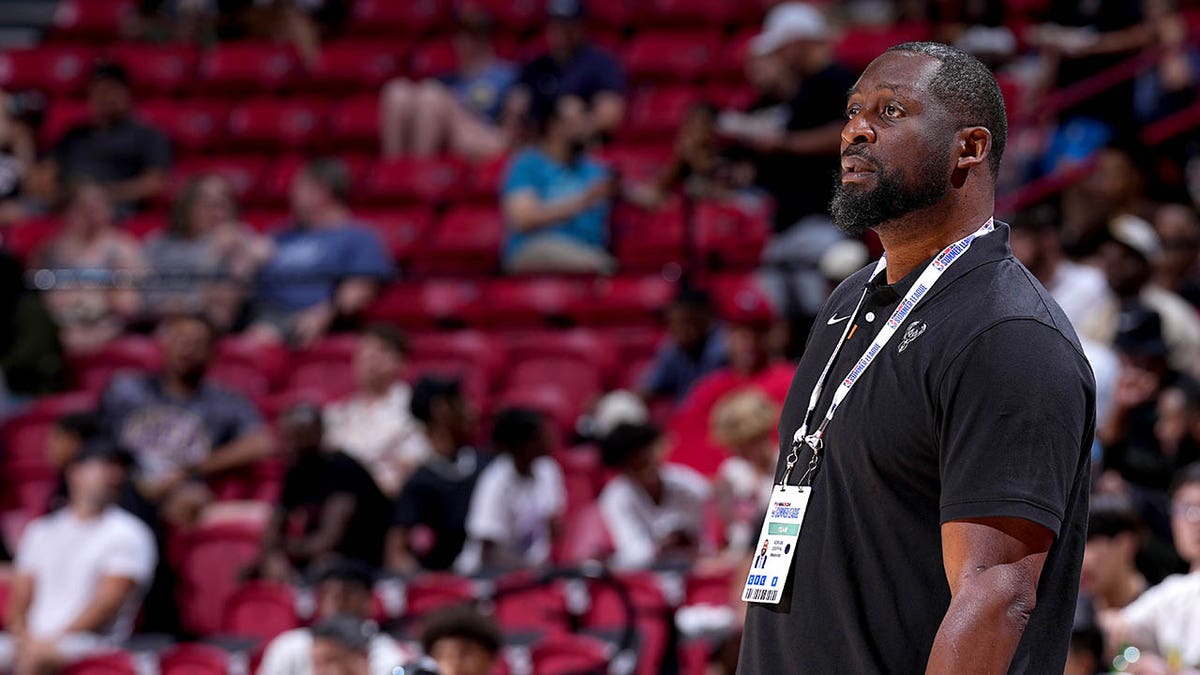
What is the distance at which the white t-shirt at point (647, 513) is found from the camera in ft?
22.1

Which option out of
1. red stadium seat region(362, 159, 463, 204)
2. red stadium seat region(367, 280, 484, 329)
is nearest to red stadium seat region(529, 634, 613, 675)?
red stadium seat region(367, 280, 484, 329)

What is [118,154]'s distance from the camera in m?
10.5

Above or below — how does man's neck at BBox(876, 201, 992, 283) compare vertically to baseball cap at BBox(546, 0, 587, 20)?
below

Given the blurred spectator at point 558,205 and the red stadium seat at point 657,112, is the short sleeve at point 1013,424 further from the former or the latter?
the red stadium seat at point 657,112

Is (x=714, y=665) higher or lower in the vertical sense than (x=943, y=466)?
lower

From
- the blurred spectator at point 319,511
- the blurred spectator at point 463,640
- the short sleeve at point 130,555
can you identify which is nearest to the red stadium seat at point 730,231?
the blurred spectator at point 319,511

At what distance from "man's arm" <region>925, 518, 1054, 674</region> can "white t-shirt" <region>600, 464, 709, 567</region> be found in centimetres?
458

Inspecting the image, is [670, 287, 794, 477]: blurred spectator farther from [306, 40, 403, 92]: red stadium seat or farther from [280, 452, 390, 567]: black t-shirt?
[306, 40, 403, 92]: red stadium seat

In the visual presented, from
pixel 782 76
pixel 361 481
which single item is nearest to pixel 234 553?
pixel 361 481

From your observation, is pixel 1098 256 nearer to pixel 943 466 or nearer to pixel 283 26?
pixel 943 466

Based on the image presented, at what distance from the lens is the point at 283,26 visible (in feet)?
40.3

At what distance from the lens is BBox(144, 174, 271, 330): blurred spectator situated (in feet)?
30.1

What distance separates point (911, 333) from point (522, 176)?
6704mm

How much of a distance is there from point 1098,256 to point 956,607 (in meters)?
5.92
